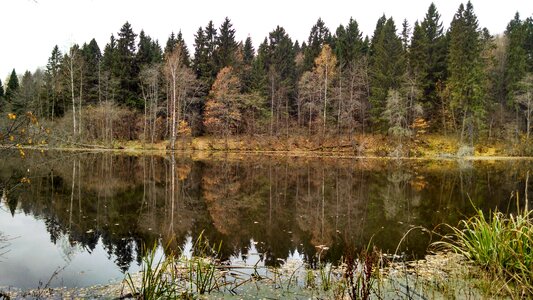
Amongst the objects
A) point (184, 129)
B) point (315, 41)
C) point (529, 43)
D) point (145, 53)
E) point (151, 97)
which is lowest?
point (184, 129)

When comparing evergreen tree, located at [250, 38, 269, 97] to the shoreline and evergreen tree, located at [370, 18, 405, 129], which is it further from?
evergreen tree, located at [370, 18, 405, 129]

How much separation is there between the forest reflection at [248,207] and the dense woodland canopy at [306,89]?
24.6m

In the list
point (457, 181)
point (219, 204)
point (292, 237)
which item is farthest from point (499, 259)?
point (457, 181)

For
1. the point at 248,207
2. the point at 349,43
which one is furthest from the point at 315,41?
the point at 248,207

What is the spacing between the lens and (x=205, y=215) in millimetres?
12078

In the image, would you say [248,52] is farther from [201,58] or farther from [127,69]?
[127,69]

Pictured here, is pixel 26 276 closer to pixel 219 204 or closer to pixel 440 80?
pixel 219 204

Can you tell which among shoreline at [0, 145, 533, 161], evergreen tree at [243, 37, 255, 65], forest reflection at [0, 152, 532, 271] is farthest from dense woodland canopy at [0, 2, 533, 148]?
forest reflection at [0, 152, 532, 271]

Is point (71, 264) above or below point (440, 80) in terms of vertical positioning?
below

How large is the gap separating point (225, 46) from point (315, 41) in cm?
1695

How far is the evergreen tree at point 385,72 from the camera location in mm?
47469

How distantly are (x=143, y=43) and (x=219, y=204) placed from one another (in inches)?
2048

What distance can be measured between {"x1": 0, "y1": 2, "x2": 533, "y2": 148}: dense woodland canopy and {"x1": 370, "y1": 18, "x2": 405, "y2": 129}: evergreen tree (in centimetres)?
16

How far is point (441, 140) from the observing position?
4684 cm
